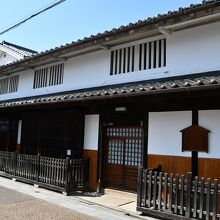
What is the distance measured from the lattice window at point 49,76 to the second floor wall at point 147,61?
0.41ft

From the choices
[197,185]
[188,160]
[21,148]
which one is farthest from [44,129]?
[197,185]

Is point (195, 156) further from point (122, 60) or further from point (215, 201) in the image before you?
point (122, 60)

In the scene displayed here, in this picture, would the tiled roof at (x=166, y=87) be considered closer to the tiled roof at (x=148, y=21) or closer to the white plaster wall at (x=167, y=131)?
the white plaster wall at (x=167, y=131)

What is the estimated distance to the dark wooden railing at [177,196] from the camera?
7508mm

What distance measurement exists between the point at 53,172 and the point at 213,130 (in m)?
6.36

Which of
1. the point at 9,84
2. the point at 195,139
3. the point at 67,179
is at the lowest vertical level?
the point at 67,179

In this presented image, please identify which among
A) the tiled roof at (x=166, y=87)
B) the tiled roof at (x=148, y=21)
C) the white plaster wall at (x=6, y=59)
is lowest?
the tiled roof at (x=166, y=87)

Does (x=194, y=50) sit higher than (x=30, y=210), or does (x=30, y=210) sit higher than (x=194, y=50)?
(x=194, y=50)

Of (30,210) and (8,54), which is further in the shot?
(8,54)

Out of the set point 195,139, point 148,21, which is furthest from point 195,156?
point 148,21

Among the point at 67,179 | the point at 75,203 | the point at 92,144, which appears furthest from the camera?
the point at 92,144

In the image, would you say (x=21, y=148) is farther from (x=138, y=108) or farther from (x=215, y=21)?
(x=215, y=21)

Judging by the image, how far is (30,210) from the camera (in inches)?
341

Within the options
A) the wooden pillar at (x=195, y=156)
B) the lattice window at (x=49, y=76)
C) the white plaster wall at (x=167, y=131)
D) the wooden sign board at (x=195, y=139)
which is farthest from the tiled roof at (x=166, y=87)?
the lattice window at (x=49, y=76)
